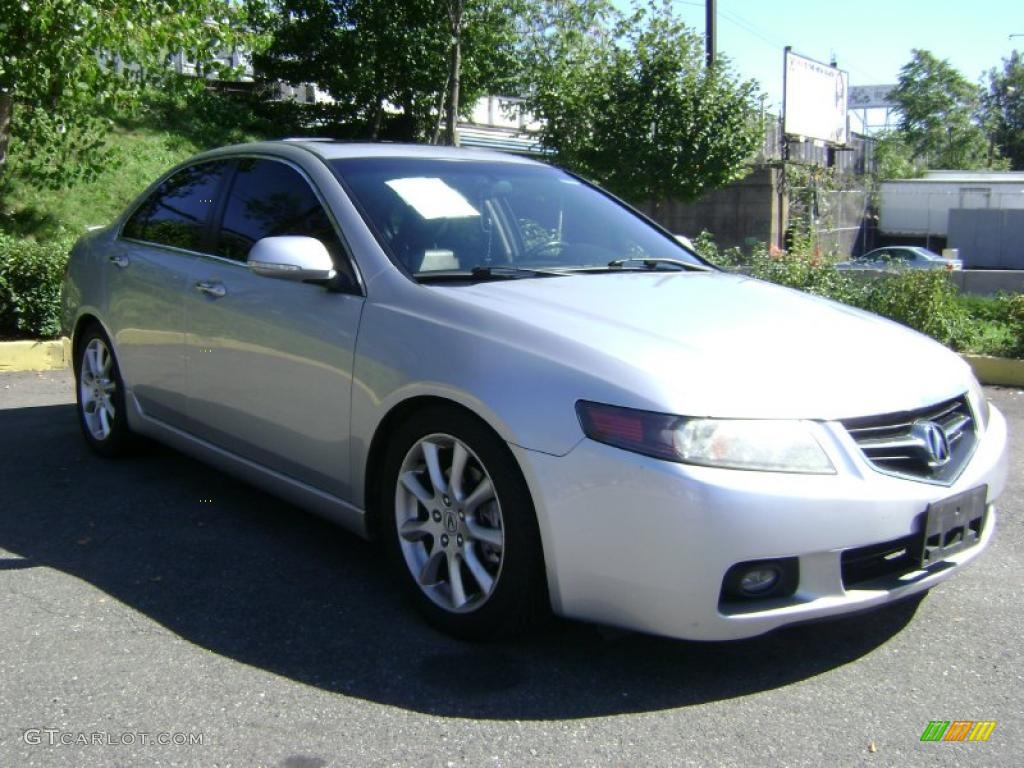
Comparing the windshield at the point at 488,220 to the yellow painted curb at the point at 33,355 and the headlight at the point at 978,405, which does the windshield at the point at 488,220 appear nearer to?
the headlight at the point at 978,405

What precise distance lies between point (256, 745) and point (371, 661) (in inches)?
22.8

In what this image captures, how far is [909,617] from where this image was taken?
151 inches

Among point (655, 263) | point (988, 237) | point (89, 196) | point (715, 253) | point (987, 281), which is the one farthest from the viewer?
point (988, 237)

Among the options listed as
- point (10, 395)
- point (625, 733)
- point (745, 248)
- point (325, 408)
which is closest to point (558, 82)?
point (745, 248)

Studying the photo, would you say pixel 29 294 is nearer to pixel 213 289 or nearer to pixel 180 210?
pixel 180 210

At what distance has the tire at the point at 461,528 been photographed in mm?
3275

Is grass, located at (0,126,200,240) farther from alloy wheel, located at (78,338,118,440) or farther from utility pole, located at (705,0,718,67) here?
utility pole, located at (705,0,718,67)

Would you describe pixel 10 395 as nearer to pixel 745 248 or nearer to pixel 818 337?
pixel 818 337

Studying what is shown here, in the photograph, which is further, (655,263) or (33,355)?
(33,355)

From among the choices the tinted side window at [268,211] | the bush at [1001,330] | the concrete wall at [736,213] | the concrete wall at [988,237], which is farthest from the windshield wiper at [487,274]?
the concrete wall at [988,237]

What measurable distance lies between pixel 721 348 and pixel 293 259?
1560 millimetres

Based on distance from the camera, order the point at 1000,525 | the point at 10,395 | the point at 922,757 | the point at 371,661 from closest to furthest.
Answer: the point at 922,757 < the point at 371,661 < the point at 1000,525 < the point at 10,395

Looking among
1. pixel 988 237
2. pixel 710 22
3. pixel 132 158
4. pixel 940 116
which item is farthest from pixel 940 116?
pixel 132 158

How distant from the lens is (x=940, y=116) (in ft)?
195
